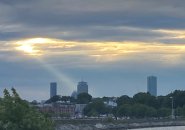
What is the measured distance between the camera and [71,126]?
12794 centimetres

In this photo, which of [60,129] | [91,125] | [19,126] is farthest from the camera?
[91,125]

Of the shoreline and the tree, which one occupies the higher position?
the shoreline

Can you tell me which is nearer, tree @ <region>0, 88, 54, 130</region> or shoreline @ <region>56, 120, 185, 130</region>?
tree @ <region>0, 88, 54, 130</region>

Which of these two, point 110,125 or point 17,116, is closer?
point 17,116

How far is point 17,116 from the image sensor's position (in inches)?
1294

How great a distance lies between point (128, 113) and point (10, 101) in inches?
6458

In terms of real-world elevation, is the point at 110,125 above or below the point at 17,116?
above

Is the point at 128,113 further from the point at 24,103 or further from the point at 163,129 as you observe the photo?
the point at 24,103

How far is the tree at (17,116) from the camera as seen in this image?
3225 cm

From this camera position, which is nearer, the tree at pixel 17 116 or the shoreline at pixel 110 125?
the tree at pixel 17 116

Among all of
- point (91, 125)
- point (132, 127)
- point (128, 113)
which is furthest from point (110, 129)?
point (128, 113)

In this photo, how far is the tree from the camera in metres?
32.2

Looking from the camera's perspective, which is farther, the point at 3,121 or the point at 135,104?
the point at 135,104

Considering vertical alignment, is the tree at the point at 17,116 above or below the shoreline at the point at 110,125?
below
